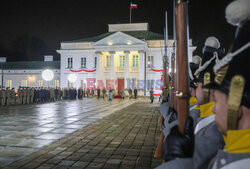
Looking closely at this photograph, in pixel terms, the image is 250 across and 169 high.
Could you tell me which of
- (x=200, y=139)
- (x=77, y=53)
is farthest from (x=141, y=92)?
(x=200, y=139)

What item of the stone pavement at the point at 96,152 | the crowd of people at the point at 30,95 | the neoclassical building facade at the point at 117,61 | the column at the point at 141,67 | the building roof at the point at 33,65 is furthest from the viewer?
the building roof at the point at 33,65

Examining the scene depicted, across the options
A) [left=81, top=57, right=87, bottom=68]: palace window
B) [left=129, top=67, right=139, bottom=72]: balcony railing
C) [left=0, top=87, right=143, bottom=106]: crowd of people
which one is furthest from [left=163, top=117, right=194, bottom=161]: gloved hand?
[left=81, top=57, right=87, bottom=68]: palace window

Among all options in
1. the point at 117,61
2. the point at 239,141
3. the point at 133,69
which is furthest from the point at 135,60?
the point at 239,141

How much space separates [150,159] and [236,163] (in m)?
3.23

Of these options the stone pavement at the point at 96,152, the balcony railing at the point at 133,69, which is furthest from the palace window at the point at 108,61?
the stone pavement at the point at 96,152

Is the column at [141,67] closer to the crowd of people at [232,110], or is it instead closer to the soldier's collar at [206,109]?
the soldier's collar at [206,109]

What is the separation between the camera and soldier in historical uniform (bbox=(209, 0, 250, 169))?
958 millimetres

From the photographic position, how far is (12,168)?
11.5ft

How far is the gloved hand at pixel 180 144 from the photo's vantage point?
3.59ft

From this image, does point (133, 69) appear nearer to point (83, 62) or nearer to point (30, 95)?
point (83, 62)

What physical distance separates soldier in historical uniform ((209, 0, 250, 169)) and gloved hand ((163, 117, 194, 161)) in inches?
6.4

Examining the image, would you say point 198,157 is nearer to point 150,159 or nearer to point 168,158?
point 168,158

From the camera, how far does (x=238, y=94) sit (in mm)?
963

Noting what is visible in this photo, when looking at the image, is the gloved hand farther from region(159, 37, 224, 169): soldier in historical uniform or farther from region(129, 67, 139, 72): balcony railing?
region(129, 67, 139, 72): balcony railing
